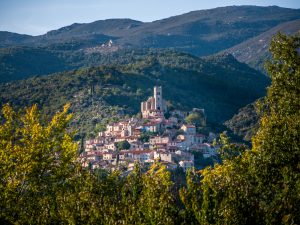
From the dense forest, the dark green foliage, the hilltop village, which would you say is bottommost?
the dark green foliage

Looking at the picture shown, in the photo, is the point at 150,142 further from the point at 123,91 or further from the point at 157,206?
the point at 157,206

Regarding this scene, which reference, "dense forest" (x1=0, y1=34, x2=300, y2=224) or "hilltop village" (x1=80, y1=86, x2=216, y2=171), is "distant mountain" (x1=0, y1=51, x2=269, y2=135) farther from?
"dense forest" (x1=0, y1=34, x2=300, y2=224)

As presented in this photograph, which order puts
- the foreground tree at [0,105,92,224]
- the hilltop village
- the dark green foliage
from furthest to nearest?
the dark green foliage
the hilltop village
the foreground tree at [0,105,92,224]

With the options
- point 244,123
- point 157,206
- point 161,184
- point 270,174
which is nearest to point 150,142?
point 244,123

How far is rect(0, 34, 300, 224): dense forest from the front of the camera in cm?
1741

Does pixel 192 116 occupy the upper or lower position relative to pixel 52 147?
lower

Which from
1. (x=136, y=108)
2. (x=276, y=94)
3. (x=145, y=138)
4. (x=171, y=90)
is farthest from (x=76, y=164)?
(x=171, y=90)

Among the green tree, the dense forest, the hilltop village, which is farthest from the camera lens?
the hilltop village

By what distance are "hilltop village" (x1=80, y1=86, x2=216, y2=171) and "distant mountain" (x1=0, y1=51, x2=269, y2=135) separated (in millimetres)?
8147

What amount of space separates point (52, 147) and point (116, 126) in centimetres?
9086

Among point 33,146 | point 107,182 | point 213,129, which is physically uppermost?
point 33,146

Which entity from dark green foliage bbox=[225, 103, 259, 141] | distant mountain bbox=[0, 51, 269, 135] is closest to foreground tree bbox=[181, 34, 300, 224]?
distant mountain bbox=[0, 51, 269, 135]

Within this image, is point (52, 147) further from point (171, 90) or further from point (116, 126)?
point (171, 90)

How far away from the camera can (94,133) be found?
114312 millimetres
